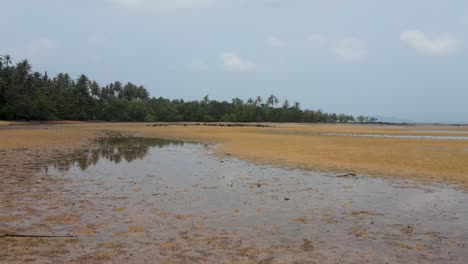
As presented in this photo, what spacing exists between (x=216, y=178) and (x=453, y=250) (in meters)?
8.92

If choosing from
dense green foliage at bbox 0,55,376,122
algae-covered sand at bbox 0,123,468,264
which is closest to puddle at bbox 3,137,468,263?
algae-covered sand at bbox 0,123,468,264

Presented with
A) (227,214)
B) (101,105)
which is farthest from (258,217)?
(101,105)

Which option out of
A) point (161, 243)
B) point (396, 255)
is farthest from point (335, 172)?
point (161, 243)

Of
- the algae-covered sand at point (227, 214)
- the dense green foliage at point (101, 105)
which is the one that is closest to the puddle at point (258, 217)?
the algae-covered sand at point (227, 214)

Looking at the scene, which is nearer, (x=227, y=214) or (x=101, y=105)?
(x=227, y=214)

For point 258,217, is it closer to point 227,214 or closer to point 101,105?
point 227,214

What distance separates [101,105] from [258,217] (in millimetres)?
122498

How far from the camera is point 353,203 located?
1094 cm

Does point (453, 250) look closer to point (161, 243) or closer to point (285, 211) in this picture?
point (285, 211)

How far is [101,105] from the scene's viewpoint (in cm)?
12400

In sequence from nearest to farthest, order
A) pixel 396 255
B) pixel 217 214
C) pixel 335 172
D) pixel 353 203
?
pixel 396 255 < pixel 217 214 < pixel 353 203 < pixel 335 172

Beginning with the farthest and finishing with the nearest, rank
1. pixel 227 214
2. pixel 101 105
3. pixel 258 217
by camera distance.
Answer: pixel 101 105 → pixel 227 214 → pixel 258 217

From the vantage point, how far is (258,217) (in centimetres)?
927

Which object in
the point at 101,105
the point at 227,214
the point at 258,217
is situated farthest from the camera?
the point at 101,105
